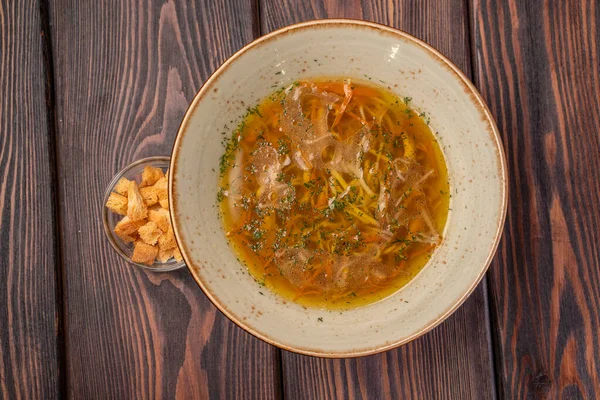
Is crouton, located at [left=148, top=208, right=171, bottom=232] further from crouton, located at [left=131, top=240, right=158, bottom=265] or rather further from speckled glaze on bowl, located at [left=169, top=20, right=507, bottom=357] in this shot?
speckled glaze on bowl, located at [left=169, top=20, right=507, bottom=357]

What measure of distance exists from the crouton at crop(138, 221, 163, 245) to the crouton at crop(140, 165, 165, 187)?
5.6 inches

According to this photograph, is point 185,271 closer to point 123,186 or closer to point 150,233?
point 150,233

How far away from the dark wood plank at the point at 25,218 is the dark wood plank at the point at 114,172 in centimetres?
7

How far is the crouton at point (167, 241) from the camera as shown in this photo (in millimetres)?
2016

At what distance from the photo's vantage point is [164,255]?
6.70ft

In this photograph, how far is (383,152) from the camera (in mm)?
1969

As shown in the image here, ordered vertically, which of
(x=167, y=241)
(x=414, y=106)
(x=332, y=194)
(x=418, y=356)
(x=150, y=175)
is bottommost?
(x=418, y=356)

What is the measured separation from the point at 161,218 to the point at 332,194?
0.60 metres

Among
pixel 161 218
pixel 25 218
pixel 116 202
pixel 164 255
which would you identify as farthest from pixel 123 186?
pixel 25 218

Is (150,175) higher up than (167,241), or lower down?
higher up

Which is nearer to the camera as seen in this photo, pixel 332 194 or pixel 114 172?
pixel 332 194

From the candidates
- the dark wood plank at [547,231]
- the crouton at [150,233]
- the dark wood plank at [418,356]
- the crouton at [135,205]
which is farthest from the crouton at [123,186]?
the dark wood plank at [547,231]

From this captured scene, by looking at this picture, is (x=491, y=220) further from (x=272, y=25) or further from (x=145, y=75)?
(x=145, y=75)

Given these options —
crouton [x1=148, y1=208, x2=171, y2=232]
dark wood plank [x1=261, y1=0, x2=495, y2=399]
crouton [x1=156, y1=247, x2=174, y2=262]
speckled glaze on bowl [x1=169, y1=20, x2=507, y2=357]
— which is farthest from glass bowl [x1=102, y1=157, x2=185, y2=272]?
dark wood plank [x1=261, y1=0, x2=495, y2=399]
